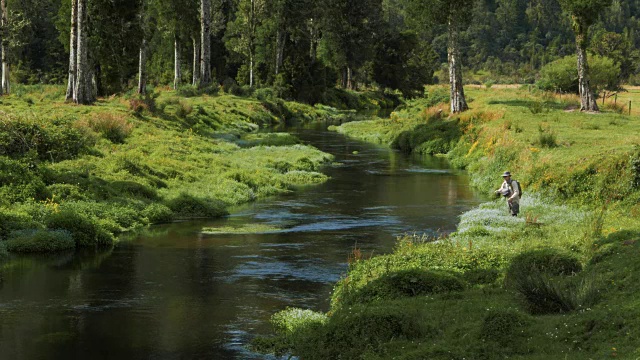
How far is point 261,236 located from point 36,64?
79.1m

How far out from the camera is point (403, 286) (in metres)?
16.8

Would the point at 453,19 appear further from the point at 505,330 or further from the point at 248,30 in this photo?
the point at 505,330

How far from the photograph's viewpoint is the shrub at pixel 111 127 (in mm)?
38188

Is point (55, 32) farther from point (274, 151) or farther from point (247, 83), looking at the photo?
point (274, 151)

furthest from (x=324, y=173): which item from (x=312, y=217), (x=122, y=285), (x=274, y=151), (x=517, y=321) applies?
(x=517, y=321)

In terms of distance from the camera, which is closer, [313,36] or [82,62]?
[82,62]

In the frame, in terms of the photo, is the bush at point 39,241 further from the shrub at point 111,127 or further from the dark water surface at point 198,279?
the shrub at point 111,127

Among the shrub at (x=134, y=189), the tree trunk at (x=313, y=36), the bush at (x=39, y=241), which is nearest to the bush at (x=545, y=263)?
the bush at (x=39, y=241)

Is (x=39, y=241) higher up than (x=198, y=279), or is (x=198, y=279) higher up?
(x=39, y=241)

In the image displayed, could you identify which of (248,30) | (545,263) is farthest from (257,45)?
(545,263)

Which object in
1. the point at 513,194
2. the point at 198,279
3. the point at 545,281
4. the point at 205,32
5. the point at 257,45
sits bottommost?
the point at 198,279

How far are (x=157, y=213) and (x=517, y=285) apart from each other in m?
15.4

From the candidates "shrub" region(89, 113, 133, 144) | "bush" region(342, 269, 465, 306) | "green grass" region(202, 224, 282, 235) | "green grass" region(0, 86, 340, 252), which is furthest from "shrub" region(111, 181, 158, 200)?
"bush" region(342, 269, 465, 306)

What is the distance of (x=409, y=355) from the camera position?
12.5 metres
